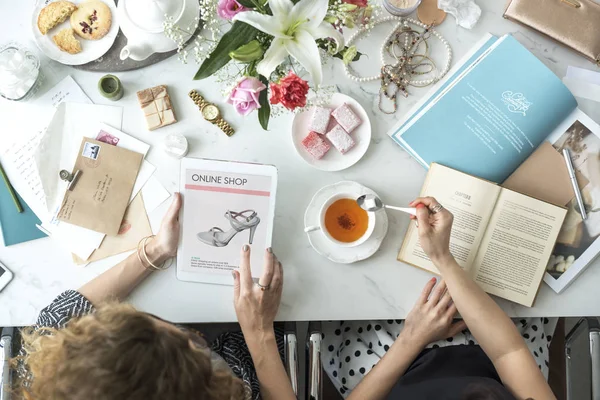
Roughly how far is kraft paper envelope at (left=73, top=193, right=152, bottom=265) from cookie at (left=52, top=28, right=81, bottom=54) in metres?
0.34

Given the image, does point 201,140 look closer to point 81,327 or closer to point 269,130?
point 269,130

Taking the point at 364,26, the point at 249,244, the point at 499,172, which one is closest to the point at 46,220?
the point at 249,244

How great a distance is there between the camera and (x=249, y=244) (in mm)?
1056

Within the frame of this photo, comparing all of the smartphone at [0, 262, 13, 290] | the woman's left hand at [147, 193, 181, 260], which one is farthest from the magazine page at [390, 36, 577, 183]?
the smartphone at [0, 262, 13, 290]

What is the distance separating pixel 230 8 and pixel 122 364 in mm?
563

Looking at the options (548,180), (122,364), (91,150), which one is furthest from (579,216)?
(91,150)

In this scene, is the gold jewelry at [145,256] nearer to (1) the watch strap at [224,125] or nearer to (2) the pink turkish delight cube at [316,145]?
(1) the watch strap at [224,125]

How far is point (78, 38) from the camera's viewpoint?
3.58 feet

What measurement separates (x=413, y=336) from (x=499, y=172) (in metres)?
0.40

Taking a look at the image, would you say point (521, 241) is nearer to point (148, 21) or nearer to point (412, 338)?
point (412, 338)

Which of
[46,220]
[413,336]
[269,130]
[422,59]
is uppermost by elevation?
[422,59]

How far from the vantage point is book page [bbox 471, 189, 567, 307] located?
3.48ft

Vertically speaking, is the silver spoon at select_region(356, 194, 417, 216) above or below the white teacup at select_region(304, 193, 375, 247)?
above

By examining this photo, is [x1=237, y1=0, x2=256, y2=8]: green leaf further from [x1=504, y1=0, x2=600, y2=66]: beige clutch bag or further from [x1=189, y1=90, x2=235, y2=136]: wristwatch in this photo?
[x1=504, y1=0, x2=600, y2=66]: beige clutch bag
